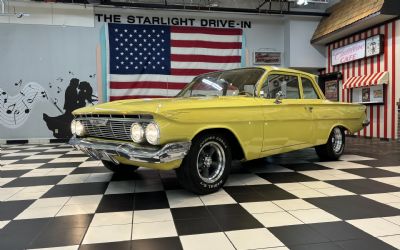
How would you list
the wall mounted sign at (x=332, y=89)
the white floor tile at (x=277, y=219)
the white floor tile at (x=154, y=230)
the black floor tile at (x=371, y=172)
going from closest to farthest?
the white floor tile at (x=154, y=230) < the white floor tile at (x=277, y=219) < the black floor tile at (x=371, y=172) < the wall mounted sign at (x=332, y=89)

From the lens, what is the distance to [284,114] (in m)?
4.04

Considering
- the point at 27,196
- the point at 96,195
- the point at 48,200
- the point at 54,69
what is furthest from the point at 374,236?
the point at 54,69

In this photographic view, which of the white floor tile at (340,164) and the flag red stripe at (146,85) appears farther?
the flag red stripe at (146,85)

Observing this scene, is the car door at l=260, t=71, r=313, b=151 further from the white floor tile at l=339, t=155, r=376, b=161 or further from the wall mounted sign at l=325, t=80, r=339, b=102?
the wall mounted sign at l=325, t=80, r=339, b=102

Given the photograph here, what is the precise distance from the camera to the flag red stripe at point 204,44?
9.77 m

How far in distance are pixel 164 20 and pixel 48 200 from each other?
24.8ft

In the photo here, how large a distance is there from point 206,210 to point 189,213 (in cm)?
16

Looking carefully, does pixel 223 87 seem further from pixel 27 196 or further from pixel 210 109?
pixel 27 196

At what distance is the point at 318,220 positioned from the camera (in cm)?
254

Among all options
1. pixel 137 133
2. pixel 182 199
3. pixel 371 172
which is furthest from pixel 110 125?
pixel 371 172

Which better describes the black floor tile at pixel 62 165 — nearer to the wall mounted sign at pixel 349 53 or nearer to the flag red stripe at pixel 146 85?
the flag red stripe at pixel 146 85

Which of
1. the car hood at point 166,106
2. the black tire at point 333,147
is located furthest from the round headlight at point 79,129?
the black tire at point 333,147

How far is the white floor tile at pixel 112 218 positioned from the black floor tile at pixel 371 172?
9.80 feet

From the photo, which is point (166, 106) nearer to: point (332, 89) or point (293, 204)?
point (293, 204)
